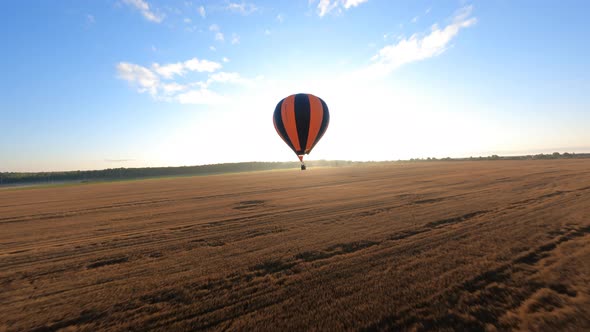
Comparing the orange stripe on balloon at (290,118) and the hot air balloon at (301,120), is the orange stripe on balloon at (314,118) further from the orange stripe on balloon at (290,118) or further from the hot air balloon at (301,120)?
the orange stripe on balloon at (290,118)

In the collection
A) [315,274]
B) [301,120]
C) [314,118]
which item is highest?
[314,118]

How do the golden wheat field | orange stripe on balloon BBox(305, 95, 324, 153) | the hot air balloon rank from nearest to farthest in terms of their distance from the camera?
the golden wheat field → the hot air balloon → orange stripe on balloon BBox(305, 95, 324, 153)

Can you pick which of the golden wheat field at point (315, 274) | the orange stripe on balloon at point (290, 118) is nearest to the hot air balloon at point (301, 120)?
the orange stripe on balloon at point (290, 118)

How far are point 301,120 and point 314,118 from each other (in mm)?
883

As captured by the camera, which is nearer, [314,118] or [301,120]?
[301,120]

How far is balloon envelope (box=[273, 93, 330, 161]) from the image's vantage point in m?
15.3

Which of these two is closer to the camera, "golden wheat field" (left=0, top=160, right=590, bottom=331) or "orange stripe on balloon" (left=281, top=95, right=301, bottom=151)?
"golden wheat field" (left=0, top=160, right=590, bottom=331)

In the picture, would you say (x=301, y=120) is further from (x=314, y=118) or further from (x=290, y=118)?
(x=314, y=118)

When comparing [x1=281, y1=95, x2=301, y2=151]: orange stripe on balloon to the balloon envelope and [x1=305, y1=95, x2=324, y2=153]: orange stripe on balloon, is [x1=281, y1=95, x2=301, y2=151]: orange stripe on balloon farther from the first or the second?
[x1=305, y1=95, x2=324, y2=153]: orange stripe on balloon

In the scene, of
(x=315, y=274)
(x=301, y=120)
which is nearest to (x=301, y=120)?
(x=301, y=120)

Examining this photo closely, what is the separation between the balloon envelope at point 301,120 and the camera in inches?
602

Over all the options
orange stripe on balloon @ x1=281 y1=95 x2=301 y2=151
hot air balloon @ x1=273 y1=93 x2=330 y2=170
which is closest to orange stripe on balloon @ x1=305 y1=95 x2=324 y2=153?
hot air balloon @ x1=273 y1=93 x2=330 y2=170

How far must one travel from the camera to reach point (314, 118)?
50.9 feet

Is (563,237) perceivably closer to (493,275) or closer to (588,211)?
(493,275)
